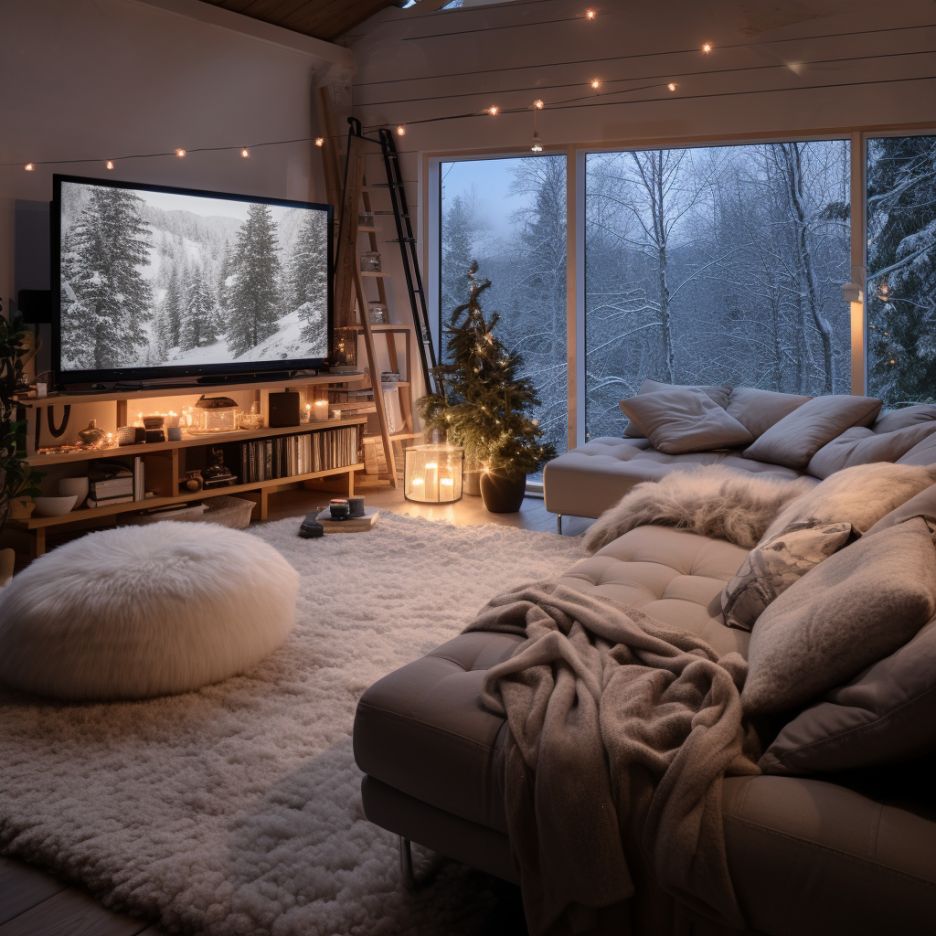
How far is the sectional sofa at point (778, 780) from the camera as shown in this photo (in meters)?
1.40

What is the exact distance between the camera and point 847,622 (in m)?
1.60

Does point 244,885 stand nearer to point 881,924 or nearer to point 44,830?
point 44,830

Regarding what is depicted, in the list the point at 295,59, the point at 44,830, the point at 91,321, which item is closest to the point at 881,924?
the point at 44,830

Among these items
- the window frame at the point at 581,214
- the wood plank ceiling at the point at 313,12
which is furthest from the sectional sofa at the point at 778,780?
the wood plank ceiling at the point at 313,12

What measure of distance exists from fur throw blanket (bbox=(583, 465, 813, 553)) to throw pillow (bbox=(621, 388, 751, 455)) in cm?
97

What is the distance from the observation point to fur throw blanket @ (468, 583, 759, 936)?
4.98 ft

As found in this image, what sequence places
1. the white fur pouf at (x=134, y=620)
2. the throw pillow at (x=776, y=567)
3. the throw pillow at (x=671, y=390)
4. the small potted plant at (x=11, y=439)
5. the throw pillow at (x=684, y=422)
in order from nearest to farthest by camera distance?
the throw pillow at (x=776, y=567) → the white fur pouf at (x=134, y=620) → the small potted plant at (x=11, y=439) → the throw pillow at (x=684, y=422) → the throw pillow at (x=671, y=390)

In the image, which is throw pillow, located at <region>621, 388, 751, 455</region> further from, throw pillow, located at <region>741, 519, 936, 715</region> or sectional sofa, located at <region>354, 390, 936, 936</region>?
throw pillow, located at <region>741, 519, 936, 715</region>

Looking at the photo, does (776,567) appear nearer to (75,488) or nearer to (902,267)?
(75,488)

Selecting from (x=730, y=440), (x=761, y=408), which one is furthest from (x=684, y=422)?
(x=761, y=408)

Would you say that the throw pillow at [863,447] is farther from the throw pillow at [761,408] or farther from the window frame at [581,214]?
the window frame at [581,214]

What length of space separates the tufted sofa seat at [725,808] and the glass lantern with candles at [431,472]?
302 cm

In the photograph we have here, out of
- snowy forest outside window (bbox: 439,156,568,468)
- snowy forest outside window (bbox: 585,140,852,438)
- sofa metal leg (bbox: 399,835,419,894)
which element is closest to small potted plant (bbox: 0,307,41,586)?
sofa metal leg (bbox: 399,835,419,894)

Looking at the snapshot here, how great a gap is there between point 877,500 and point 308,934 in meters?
1.56
